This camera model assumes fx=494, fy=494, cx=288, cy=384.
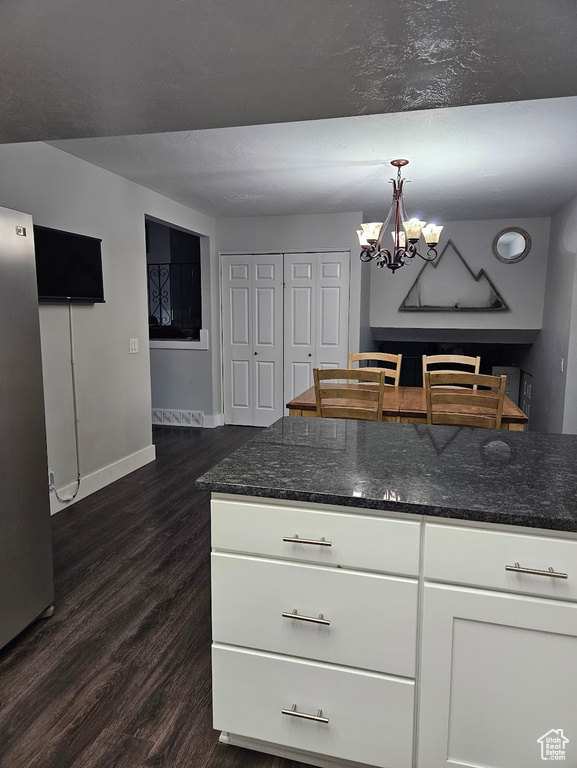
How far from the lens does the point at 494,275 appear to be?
550cm

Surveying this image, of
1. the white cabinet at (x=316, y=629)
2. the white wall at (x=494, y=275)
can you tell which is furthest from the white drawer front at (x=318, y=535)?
the white wall at (x=494, y=275)

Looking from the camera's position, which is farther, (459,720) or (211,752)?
(211,752)

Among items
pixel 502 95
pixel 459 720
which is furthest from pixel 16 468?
pixel 502 95

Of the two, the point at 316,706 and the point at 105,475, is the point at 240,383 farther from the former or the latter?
the point at 316,706

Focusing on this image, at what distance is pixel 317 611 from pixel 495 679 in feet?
1.48

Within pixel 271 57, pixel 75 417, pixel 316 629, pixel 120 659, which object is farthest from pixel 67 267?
pixel 316 629

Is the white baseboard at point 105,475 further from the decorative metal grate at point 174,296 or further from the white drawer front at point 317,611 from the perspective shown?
the decorative metal grate at point 174,296

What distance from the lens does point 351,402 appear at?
3.23 m

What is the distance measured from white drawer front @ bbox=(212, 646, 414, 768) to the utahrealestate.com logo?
1.02 ft

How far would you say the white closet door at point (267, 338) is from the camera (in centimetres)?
553

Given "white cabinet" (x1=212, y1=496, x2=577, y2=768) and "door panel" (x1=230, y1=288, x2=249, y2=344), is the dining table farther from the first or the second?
"door panel" (x1=230, y1=288, x2=249, y2=344)

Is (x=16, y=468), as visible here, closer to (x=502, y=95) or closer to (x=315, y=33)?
(x=315, y=33)

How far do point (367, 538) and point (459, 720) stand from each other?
20.1 inches

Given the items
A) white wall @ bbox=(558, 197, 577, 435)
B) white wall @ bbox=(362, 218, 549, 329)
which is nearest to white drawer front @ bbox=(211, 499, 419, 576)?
white wall @ bbox=(558, 197, 577, 435)
